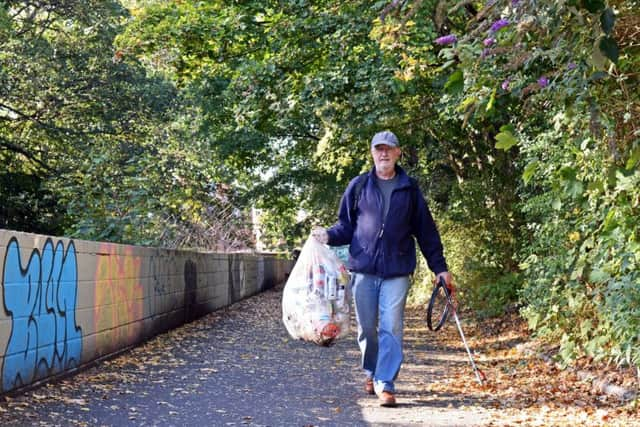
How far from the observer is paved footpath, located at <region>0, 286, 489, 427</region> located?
6.17 metres

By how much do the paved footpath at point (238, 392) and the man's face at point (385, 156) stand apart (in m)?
1.80

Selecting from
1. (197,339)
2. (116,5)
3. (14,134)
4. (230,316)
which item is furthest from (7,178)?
(197,339)

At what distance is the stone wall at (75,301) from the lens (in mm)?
6980

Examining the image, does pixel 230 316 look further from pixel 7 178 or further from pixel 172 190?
pixel 7 178

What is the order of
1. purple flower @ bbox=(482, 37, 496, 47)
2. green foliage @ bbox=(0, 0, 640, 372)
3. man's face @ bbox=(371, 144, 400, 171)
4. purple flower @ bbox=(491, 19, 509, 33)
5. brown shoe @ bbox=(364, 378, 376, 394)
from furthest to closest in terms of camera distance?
brown shoe @ bbox=(364, 378, 376, 394) < man's face @ bbox=(371, 144, 400, 171) < green foliage @ bbox=(0, 0, 640, 372) < purple flower @ bbox=(482, 37, 496, 47) < purple flower @ bbox=(491, 19, 509, 33)

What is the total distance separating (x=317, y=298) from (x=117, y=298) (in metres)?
3.99

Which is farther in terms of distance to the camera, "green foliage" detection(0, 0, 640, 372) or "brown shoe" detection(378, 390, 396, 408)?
"brown shoe" detection(378, 390, 396, 408)

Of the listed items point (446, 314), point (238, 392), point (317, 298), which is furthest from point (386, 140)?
point (238, 392)

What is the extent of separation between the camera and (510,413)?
643cm

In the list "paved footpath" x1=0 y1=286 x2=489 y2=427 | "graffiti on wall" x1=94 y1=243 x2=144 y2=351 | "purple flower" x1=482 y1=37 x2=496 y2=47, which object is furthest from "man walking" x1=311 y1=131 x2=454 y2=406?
"graffiti on wall" x1=94 y1=243 x2=144 y2=351

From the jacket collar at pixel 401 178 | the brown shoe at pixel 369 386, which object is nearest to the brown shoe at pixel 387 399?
the brown shoe at pixel 369 386

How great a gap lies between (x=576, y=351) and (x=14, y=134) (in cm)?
2001

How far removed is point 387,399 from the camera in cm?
663

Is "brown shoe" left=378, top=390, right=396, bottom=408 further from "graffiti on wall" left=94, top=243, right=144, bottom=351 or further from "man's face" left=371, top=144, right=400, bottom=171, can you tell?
"graffiti on wall" left=94, top=243, right=144, bottom=351
